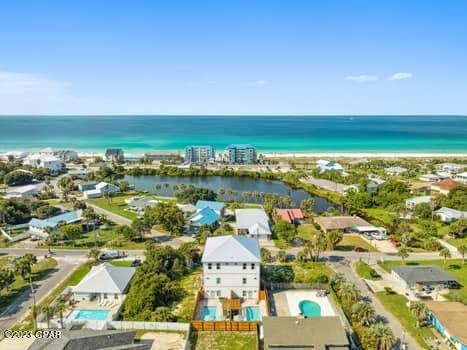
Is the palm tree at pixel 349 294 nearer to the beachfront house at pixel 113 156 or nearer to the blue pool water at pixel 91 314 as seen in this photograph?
the blue pool water at pixel 91 314

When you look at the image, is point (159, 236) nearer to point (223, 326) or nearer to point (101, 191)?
point (223, 326)

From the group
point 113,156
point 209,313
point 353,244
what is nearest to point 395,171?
point 353,244

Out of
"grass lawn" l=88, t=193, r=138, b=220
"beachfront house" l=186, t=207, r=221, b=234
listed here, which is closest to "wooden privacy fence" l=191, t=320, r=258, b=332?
"beachfront house" l=186, t=207, r=221, b=234

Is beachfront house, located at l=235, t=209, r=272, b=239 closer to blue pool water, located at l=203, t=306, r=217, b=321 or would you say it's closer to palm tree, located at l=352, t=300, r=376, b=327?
blue pool water, located at l=203, t=306, r=217, b=321

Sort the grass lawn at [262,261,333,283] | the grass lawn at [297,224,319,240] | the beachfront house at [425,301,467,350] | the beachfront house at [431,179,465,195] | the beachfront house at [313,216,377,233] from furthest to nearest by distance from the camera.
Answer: the beachfront house at [431,179,465,195] < the beachfront house at [313,216,377,233] < the grass lawn at [297,224,319,240] < the grass lawn at [262,261,333,283] < the beachfront house at [425,301,467,350]

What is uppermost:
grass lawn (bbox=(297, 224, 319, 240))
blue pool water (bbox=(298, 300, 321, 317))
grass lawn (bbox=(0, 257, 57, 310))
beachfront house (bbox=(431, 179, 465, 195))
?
beachfront house (bbox=(431, 179, 465, 195))

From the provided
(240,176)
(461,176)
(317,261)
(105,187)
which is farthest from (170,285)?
(461,176)

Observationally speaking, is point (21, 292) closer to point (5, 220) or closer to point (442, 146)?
point (5, 220)

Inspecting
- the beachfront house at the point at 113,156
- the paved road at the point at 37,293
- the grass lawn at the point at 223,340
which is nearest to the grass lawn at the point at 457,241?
the grass lawn at the point at 223,340
